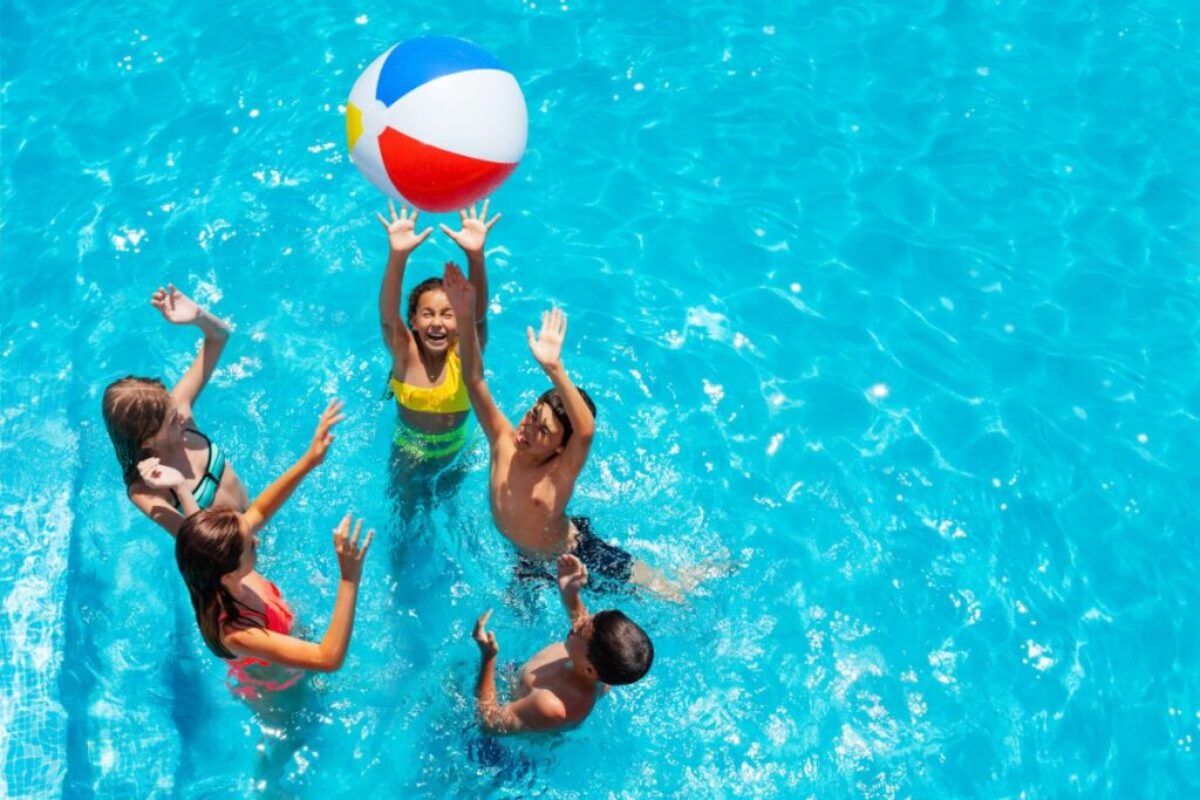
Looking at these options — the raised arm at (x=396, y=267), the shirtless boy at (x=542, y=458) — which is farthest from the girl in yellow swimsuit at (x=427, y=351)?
the shirtless boy at (x=542, y=458)

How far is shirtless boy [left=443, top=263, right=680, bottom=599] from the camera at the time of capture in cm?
514

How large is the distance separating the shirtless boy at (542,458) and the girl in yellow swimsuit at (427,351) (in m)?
0.41

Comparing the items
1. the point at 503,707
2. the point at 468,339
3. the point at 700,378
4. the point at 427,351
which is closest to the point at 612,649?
the point at 503,707

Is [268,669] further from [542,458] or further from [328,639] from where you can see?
[542,458]

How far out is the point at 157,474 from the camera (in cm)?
492

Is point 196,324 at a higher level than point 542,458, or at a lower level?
higher

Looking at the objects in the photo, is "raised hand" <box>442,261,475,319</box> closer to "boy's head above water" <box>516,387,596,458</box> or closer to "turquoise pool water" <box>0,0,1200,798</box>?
"boy's head above water" <box>516,387,596,458</box>

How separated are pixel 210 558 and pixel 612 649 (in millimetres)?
1722

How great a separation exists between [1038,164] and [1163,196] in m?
0.97

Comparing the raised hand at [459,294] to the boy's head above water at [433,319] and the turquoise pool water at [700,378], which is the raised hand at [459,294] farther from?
the turquoise pool water at [700,378]

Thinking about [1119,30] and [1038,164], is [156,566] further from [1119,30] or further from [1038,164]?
[1119,30]

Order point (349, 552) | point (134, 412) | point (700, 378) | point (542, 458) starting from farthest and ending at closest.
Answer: point (700, 378)
point (542, 458)
point (134, 412)
point (349, 552)

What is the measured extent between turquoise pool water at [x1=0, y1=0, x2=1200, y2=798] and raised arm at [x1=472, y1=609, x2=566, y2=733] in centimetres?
46

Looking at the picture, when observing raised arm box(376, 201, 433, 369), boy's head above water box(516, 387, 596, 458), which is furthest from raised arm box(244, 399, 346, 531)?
boy's head above water box(516, 387, 596, 458)
